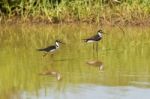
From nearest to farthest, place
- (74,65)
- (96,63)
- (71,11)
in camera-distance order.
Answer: (74,65) < (96,63) < (71,11)

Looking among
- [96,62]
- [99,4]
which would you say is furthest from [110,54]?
[99,4]

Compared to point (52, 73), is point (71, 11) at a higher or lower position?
higher

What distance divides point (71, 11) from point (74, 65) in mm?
6562

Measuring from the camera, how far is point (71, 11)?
1833 cm

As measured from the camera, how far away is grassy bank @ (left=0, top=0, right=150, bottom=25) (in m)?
18.0

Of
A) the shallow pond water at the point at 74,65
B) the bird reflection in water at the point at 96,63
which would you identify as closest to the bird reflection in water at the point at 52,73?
the shallow pond water at the point at 74,65

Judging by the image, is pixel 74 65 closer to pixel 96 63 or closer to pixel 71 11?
pixel 96 63

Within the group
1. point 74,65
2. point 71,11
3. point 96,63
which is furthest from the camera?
point 71,11

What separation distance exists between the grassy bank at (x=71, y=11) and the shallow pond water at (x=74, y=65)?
91 cm

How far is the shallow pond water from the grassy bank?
0.91 metres

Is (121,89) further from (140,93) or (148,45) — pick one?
(148,45)

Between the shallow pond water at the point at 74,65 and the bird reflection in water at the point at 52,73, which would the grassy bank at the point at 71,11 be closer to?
the shallow pond water at the point at 74,65

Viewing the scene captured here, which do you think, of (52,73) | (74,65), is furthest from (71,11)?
(52,73)

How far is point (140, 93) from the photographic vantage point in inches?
380
